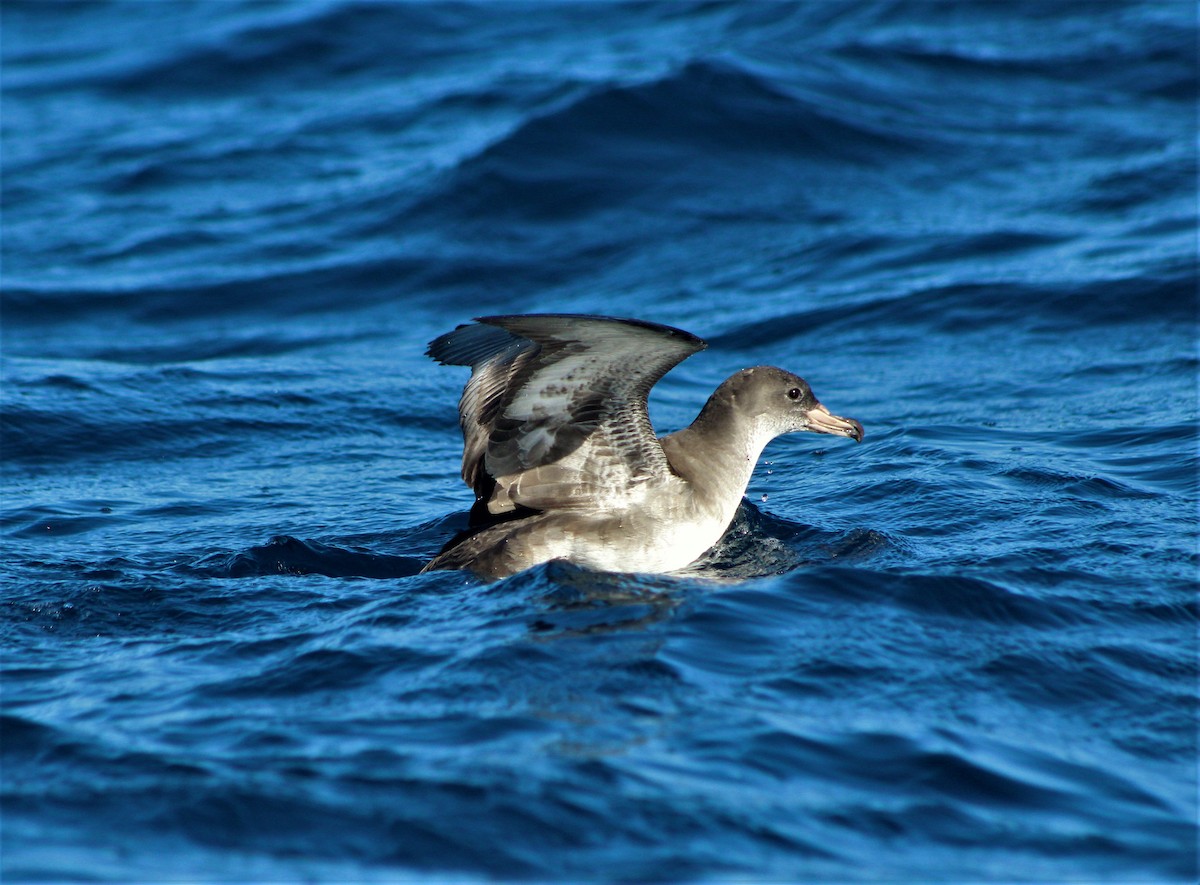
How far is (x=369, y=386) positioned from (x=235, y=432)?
4.36ft

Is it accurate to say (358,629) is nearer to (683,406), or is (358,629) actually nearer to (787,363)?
(683,406)

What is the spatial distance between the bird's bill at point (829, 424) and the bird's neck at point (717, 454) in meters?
0.35

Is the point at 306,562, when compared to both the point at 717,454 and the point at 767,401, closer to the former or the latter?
the point at 717,454

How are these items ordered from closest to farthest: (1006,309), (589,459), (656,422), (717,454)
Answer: (589,459), (717,454), (656,422), (1006,309)

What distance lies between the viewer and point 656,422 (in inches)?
433

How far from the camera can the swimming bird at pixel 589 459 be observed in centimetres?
718

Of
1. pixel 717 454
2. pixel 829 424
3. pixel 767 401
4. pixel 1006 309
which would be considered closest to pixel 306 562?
pixel 717 454

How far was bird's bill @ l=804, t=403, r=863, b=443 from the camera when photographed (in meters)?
7.98

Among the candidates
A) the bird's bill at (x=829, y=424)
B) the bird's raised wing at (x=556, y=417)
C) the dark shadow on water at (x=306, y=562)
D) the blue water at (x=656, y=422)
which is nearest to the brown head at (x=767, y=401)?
the bird's bill at (x=829, y=424)

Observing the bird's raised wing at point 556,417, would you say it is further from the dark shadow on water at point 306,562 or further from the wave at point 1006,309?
the wave at point 1006,309

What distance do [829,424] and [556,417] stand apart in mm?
1737

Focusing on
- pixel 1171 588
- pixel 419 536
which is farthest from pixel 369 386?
pixel 1171 588

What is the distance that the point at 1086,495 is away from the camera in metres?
8.47

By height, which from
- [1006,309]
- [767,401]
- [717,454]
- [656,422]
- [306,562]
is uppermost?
[1006,309]
